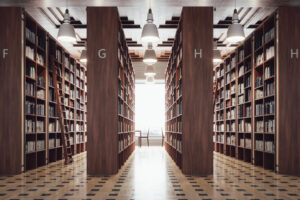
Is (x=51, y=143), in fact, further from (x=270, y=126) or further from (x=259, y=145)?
(x=270, y=126)

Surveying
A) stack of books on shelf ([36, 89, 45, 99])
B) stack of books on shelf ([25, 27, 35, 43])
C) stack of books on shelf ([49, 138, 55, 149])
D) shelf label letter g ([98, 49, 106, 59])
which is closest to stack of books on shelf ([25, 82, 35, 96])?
stack of books on shelf ([36, 89, 45, 99])

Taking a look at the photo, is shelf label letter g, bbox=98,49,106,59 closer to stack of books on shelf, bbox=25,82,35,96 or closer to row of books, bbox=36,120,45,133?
stack of books on shelf, bbox=25,82,35,96

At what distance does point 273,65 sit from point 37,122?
557cm

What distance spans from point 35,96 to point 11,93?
2.77 feet

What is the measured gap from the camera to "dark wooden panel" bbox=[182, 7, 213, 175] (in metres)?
6.31

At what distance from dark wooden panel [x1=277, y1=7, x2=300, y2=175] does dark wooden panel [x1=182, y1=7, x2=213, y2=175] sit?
4.77ft

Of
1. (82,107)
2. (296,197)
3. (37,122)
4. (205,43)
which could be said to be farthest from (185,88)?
(82,107)

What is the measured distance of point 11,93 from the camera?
21.2 ft

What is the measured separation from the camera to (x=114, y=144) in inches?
246

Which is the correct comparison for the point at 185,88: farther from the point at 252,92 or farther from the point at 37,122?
the point at 37,122

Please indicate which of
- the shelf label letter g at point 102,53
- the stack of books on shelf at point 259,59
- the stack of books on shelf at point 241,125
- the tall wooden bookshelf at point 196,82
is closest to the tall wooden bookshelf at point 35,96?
the shelf label letter g at point 102,53

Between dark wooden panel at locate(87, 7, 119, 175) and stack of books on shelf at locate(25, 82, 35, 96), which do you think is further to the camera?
stack of books on shelf at locate(25, 82, 35, 96)

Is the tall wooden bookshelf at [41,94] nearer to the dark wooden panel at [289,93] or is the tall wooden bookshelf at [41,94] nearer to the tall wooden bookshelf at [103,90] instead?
the tall wooden bookshelf at [103,90]

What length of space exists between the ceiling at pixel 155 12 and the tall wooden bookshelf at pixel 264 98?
2.44 feet
